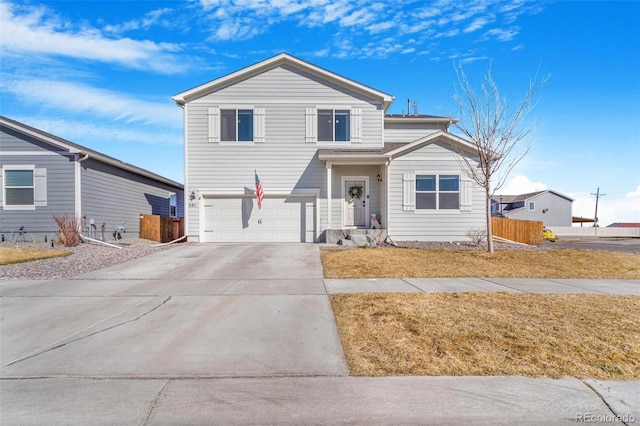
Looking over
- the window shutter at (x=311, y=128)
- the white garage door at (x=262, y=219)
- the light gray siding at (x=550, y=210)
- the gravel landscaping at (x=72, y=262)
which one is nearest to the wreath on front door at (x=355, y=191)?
the white garage door at (x=262, y=219)

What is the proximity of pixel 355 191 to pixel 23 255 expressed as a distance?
1199 centimetres

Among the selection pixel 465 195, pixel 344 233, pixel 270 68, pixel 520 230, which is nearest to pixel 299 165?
pixel 344 233

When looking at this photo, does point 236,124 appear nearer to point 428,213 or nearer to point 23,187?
point 23,187

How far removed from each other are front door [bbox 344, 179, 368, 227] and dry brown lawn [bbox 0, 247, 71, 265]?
10.5 meters

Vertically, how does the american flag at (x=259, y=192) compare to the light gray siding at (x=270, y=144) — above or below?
below

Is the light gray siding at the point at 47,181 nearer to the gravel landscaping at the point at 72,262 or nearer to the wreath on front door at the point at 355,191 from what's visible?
the gravel landscaping at the point at 72,262

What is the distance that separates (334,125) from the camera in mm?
15922

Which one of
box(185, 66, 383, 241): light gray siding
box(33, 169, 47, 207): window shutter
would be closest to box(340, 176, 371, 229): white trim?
box(185, 66, 383, 241): light gray siding

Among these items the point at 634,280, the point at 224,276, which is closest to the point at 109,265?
the point at 224,276

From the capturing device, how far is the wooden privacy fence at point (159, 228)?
17203mm

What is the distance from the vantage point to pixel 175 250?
12.9m

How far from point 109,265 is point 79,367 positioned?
6849 mm

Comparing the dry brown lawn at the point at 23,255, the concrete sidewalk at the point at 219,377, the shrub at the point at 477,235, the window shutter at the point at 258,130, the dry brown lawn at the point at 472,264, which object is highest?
the window shutter at the point at 258,130

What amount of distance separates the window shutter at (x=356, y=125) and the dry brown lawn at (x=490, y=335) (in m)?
10.5
